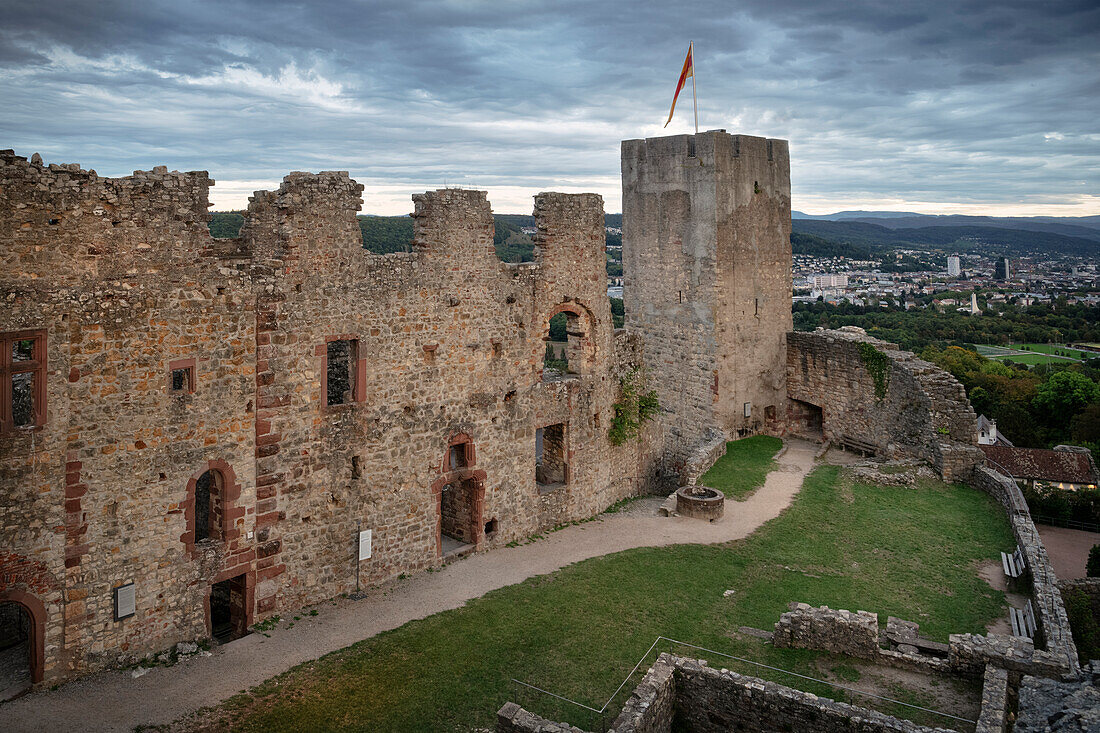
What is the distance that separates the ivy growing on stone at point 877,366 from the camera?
23.8 m

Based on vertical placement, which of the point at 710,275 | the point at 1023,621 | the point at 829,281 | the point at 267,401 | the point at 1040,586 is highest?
the point at 829,281

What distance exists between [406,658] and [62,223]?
25.9 ft

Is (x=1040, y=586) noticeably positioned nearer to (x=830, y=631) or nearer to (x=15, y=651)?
(x=830, y=631)

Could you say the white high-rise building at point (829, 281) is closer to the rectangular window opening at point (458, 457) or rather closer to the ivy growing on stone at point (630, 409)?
the ivy growing on stone at point (630, 409)

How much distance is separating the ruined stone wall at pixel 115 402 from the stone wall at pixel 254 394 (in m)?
0.03

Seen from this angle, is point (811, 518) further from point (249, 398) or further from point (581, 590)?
point (249, 398)

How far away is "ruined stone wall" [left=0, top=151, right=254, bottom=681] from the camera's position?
35.4 feet

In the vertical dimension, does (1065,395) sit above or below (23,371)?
below

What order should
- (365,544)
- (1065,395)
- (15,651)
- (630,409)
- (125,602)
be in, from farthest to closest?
(1065,395)
(630,409)
(365,544)
(15,651)
(125,602)

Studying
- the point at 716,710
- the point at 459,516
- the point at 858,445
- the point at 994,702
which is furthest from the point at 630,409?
the point at 994,702

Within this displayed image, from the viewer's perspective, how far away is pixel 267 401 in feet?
44.2

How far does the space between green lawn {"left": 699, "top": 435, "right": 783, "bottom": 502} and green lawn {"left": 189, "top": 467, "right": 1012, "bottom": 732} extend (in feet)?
7.15

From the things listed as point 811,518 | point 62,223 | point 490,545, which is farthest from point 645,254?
point 62,223

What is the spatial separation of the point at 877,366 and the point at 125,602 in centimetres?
2007
